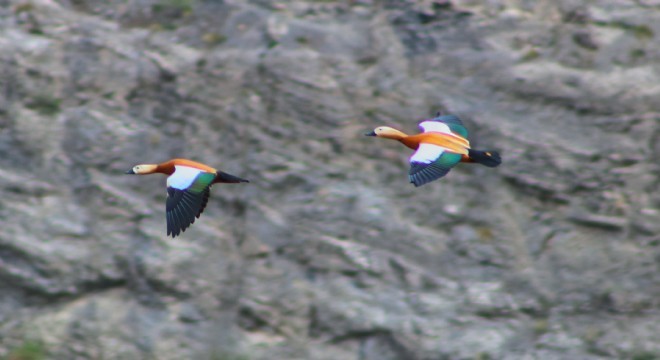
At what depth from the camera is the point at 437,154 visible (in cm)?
755

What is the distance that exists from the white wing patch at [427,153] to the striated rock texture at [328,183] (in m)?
4.16

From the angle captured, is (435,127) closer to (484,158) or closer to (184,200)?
(484,158)

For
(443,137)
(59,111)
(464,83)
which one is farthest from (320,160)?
(443,137)

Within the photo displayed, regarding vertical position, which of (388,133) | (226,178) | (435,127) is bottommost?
(226,178)

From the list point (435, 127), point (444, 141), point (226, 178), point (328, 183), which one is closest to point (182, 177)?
point (226, 178)

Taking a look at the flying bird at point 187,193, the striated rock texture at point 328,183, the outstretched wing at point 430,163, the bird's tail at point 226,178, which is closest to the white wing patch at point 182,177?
the flying bird at point 187,193

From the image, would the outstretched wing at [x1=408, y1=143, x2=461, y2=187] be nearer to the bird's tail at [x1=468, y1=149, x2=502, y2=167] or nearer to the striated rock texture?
the bird's tail at [x1=468, y1=149, x2=502, y2=167]

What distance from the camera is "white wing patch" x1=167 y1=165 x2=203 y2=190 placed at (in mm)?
7543

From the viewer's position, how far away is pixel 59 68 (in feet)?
40.8

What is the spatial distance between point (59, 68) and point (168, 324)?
9.84ft

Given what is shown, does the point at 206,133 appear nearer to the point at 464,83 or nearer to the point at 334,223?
the point at 334,223

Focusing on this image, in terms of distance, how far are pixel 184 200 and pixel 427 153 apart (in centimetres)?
162

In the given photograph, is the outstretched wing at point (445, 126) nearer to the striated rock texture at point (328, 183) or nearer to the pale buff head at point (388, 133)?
the pale buff head at point (388, 133)

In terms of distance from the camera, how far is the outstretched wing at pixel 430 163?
23.7ft
